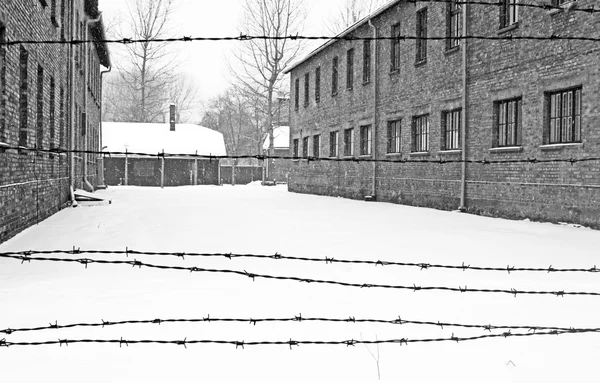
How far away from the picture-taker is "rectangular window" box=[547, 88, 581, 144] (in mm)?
13844

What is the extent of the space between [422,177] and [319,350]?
16.4 m

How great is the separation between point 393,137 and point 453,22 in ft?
17.0

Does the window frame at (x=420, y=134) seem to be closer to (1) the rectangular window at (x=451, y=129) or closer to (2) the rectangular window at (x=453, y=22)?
(1) the rectangular window at (x=451, y=129)

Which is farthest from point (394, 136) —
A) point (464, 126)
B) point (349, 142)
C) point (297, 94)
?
point (297, 94)

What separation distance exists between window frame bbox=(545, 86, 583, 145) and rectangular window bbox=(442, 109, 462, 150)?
3.98 meters

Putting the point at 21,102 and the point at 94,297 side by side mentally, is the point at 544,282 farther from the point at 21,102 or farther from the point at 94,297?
the point at 21,102

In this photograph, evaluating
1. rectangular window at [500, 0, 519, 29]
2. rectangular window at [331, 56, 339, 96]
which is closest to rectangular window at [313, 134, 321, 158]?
rectangular window at [331, 56, 339, 96]

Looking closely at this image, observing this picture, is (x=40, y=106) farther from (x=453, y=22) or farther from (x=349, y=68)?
(x=349, y=68)

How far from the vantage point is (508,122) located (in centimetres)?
1628

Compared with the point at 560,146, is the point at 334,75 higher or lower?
higher

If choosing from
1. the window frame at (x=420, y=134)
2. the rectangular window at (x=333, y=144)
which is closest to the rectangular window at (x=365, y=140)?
the rectangular window at (x=333, y=144)

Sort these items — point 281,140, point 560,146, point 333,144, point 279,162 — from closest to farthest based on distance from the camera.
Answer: point 560,146 → point 333,144 → point 279,162 → point 281,140

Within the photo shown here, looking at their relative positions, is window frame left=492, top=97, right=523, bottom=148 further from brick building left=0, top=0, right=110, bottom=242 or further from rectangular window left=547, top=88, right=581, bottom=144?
brick building left=0, top=0, right=110, bottom=242

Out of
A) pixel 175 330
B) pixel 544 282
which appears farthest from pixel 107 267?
pixel 544 282
